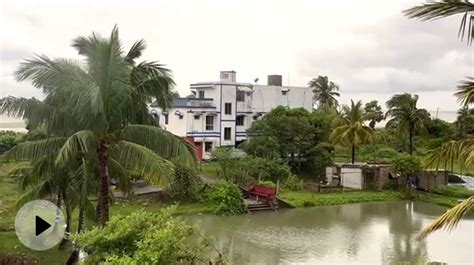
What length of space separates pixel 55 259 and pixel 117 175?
2380 millimetres

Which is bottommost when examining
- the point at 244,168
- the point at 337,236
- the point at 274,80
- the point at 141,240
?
the point at 337,236

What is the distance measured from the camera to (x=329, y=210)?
62.9ft

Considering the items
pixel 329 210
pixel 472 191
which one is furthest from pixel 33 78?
pixel 472 191

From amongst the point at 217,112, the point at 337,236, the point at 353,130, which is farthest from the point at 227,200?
the point at 217,112

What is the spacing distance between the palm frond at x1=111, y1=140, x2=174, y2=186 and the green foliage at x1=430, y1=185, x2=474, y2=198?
A: 17.4 m

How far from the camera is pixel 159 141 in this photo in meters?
8.66

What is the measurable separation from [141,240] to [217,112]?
2235cm

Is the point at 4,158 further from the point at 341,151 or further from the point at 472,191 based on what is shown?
the point at 341,151

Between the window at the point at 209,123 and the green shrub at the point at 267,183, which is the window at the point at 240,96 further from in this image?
the green shrub at the point at 267,183

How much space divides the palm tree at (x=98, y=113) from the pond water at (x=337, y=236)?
4.28 metres

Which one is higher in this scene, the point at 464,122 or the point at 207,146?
the point at 464,122

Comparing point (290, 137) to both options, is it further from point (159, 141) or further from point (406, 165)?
point (159, 141)

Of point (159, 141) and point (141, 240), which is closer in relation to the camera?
point (141, 240)

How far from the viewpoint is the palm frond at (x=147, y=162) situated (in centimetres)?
803
